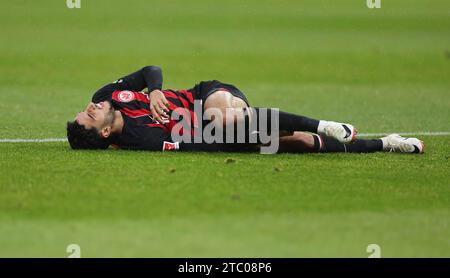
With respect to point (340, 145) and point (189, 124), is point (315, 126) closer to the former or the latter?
point (340, 145)

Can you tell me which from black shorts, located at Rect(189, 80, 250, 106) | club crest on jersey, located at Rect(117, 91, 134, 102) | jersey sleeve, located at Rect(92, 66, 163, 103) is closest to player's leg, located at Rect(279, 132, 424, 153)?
black shorts, located at Rect(189, 80, 250, 106)

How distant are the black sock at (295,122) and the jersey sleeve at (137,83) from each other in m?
1.13

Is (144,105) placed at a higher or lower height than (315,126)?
higher

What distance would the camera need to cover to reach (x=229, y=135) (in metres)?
8.55

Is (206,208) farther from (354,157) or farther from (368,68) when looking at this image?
(368,68)

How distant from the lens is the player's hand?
856cm

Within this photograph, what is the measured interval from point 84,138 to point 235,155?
1474 mm

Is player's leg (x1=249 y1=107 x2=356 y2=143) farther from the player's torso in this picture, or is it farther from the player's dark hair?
the player's dark hair

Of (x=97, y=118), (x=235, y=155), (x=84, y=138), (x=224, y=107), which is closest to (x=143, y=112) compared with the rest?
(x=97, y=118)

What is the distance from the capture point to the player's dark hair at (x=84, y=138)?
8.71 metres

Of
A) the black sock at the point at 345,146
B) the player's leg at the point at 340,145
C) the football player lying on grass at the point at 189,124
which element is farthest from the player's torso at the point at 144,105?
the black sock at the point at 345,146

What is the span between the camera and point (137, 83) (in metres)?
9.25
